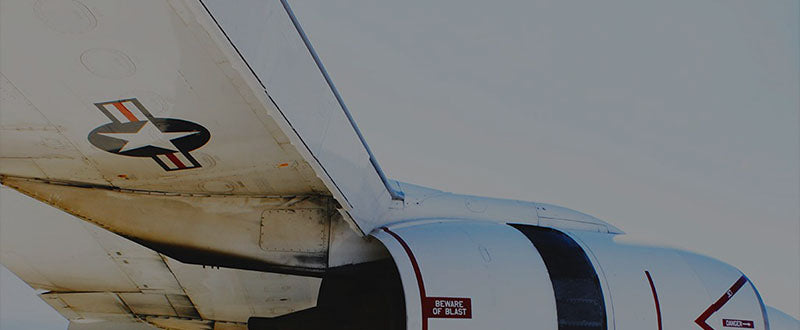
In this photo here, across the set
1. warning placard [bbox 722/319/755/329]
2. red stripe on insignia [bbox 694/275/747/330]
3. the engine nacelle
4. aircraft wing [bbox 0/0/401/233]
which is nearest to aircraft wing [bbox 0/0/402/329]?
aircraft wing [bbox 0/0/401/233]

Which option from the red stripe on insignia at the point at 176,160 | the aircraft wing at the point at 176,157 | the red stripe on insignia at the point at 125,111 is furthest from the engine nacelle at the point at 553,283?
the red stripe on insignia at the point at 125,111

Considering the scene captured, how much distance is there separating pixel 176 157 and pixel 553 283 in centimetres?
235

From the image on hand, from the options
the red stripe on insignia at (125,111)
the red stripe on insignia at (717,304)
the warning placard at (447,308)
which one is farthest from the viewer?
the red stripe on insignia at (717,304)

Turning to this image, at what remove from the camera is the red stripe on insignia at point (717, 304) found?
3.62 metres

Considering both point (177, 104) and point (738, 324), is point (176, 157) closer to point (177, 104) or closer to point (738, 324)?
point (177, 104)

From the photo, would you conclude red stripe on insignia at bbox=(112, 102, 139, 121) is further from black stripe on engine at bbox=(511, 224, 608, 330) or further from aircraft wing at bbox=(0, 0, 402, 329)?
black stripe on engine at bbox=(511, 224, 608, 330)

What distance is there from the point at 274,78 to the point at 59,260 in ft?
8.40

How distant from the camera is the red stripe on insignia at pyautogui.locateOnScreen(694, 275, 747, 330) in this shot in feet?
11.9

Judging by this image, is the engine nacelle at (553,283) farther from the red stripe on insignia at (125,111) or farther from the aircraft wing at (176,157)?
the red stripe on insignia at (125,111)

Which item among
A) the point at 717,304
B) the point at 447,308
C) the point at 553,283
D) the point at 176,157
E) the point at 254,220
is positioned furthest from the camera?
the point at 254,220

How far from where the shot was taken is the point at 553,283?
3.48 metres

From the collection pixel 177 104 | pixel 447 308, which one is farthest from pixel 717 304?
pixel 177 104

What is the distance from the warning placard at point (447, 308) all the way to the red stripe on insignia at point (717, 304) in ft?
5.02

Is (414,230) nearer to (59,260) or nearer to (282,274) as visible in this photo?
(282,274)
